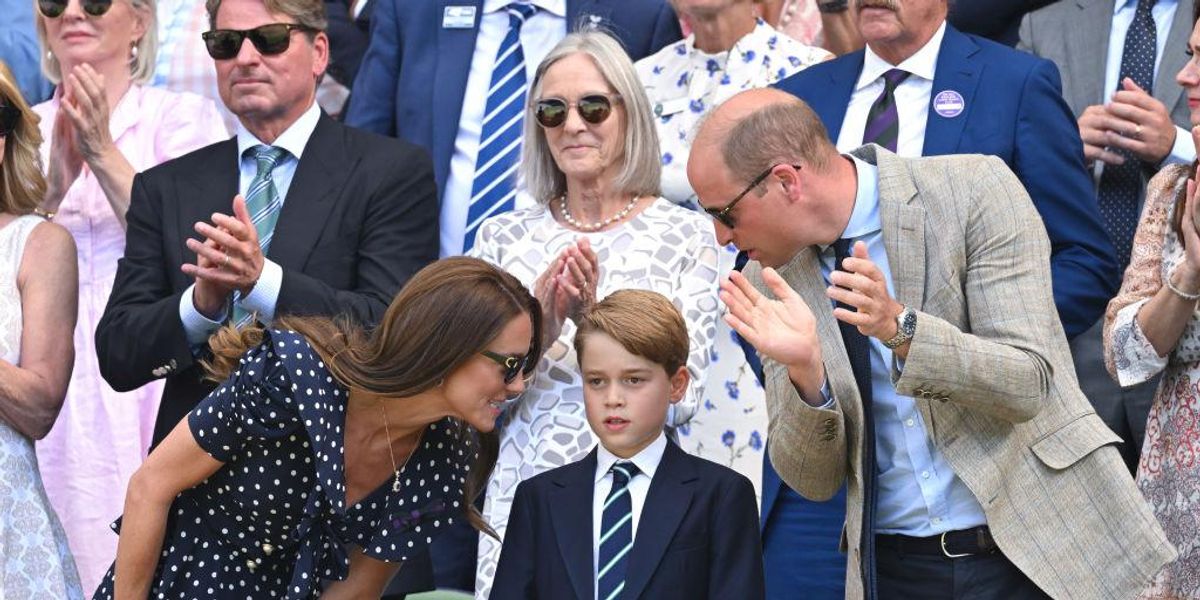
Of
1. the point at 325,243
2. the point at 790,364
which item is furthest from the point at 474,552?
the point at 790,364

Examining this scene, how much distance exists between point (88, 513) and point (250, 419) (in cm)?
196

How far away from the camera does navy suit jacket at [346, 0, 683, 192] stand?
6.86 meters

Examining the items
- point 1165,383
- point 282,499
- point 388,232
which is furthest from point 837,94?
point 282,499

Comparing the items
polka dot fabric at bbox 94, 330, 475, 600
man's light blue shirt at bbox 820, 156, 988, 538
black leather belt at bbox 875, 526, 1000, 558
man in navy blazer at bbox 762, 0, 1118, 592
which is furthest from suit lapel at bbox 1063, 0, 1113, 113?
polka dot fabric at bbox 94, 330, 475, 600

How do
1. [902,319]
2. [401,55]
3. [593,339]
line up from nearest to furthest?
1. [902,319]
2. [593,339]
3. [401,55]

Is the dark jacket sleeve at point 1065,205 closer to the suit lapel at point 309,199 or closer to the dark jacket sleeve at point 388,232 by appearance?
the dark jacket sleeve at point 388,232

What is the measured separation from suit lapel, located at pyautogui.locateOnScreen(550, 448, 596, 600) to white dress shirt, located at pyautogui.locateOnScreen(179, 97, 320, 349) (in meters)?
1.03

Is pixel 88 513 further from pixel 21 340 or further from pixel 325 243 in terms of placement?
pixel 325 243

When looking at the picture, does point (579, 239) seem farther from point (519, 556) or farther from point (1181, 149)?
point (1181, 149)

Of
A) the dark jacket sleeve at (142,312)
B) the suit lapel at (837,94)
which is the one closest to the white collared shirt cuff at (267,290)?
the dark jacket sleeve at (142,312)

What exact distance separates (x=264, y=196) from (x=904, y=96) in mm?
2023

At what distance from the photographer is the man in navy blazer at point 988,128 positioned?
523 centimetres

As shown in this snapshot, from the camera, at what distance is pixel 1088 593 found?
4238 mm

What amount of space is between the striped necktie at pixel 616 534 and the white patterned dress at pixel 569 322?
511 millimetres
